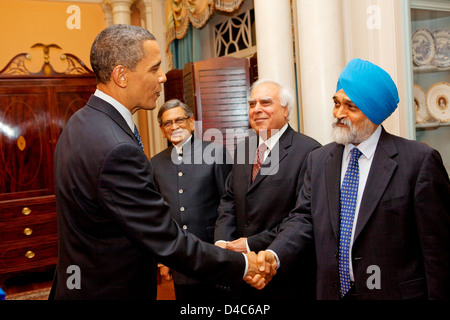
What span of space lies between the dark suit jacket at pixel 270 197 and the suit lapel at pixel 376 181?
21.1 inches

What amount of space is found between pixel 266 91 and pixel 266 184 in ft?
1.77

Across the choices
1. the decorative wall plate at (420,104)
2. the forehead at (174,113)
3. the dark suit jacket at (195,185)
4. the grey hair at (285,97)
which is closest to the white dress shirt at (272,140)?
the grey hair at (285,97)

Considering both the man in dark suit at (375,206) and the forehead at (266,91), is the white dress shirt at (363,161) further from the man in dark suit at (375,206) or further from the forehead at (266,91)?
the forehead at (266,91)

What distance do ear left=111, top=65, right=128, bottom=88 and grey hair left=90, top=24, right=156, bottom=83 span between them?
12mm

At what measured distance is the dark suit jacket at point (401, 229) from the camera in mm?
1482

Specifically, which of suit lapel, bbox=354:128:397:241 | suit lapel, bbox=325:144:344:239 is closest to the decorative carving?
suit lapel, bbox=325:144:344:239

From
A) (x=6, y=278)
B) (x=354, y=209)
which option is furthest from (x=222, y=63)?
(x=6, y=278)

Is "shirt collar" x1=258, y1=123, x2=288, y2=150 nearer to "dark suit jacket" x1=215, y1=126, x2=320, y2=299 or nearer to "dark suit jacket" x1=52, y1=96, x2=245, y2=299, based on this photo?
"dark suit jacket" x1=215, y1=126, x2=320, y2=299

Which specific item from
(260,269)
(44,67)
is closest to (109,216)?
(260,269)

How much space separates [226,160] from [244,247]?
816 millimetres

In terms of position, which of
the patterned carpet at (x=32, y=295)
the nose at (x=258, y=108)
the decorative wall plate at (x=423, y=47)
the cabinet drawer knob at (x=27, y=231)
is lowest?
the patterned carpet at (x=32, y=295)

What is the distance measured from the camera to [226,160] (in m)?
2.75

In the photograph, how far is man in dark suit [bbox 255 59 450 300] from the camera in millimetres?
1491

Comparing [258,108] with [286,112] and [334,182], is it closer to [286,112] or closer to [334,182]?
[286,112]
